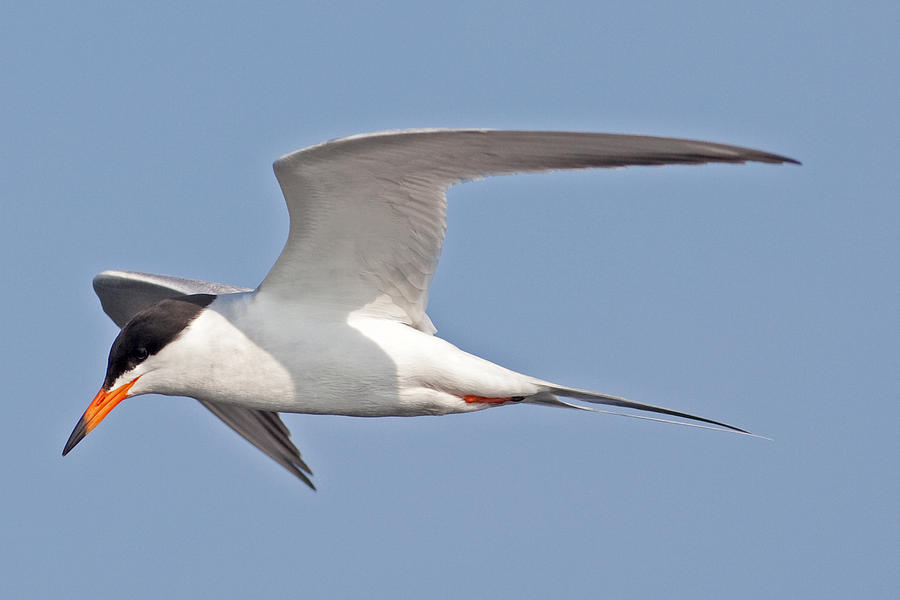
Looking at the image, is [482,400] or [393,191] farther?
[482,400]

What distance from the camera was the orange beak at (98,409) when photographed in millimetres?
8125

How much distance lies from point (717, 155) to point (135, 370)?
4.32m

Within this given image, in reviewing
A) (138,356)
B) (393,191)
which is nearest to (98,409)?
(138,356)

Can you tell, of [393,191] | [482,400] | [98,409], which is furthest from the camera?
[482,400]

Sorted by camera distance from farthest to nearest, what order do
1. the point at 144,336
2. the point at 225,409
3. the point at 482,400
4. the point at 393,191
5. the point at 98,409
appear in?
the point at 225,409, the point at 482,400, the point at 98,409, the point at 144,336, the point at 393,191

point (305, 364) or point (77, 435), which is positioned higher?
point (305, 364)

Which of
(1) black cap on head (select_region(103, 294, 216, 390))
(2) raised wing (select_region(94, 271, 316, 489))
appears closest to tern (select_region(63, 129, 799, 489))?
(1) black cap on head (select_region(103, 294, 216, 390))

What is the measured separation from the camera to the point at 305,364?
8.10 m

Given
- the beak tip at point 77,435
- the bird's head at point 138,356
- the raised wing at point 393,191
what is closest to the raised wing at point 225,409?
the bird's head at point 138,356

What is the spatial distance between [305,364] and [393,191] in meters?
1.44

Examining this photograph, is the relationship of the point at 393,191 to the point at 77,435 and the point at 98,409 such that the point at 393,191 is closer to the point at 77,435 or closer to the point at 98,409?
the point at 98,409

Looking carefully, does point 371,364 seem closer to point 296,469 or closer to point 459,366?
point 459,366

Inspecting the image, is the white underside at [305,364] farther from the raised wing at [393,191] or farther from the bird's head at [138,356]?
the raised wing at [393,191]

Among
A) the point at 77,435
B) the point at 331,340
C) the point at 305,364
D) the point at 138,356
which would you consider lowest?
the point at 77,435
